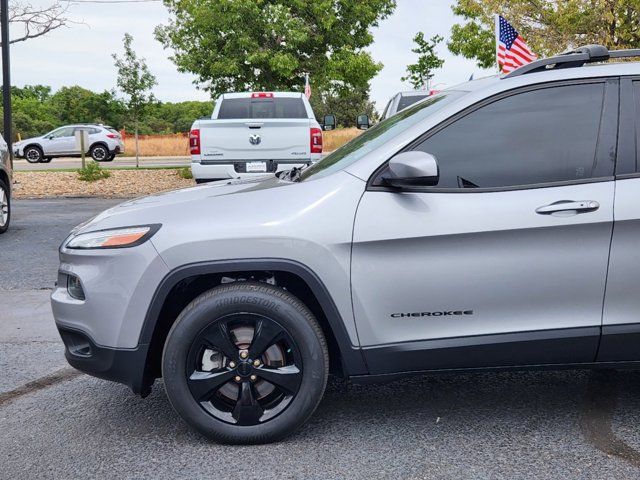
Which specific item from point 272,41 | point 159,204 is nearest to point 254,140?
point 159,204

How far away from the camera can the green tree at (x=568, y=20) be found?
1903 cm

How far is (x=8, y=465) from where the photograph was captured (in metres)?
3.36

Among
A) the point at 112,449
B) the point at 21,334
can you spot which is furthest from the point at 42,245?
the point at 112,449

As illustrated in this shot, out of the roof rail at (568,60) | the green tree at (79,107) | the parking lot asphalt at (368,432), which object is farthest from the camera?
the green tree at (79,107)

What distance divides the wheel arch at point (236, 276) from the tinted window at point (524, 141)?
76cm

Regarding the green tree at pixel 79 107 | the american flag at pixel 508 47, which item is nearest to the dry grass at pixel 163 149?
the green tree at pixel 79 107

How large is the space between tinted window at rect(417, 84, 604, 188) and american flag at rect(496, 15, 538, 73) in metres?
12.4

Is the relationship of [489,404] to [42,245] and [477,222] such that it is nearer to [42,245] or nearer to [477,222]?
[477,222]

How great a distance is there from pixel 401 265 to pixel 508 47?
44.5 feet

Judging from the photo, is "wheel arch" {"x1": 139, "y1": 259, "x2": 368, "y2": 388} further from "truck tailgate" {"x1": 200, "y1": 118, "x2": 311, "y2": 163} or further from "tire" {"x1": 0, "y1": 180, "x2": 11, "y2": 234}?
"truck tailgate" {"x1": 200, "y1": 118, "x2": 311, "y2": 163}

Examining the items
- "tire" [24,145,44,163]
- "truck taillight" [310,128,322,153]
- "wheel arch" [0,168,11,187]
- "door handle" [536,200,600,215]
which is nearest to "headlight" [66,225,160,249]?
"door handle" [536,200,600,215]

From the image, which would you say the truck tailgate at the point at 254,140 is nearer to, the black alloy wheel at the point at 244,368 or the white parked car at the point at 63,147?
the black alloy wheel at the point at 244,368

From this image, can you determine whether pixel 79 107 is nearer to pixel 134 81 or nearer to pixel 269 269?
pixel 134 81

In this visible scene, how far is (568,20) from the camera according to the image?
19.2 metres
